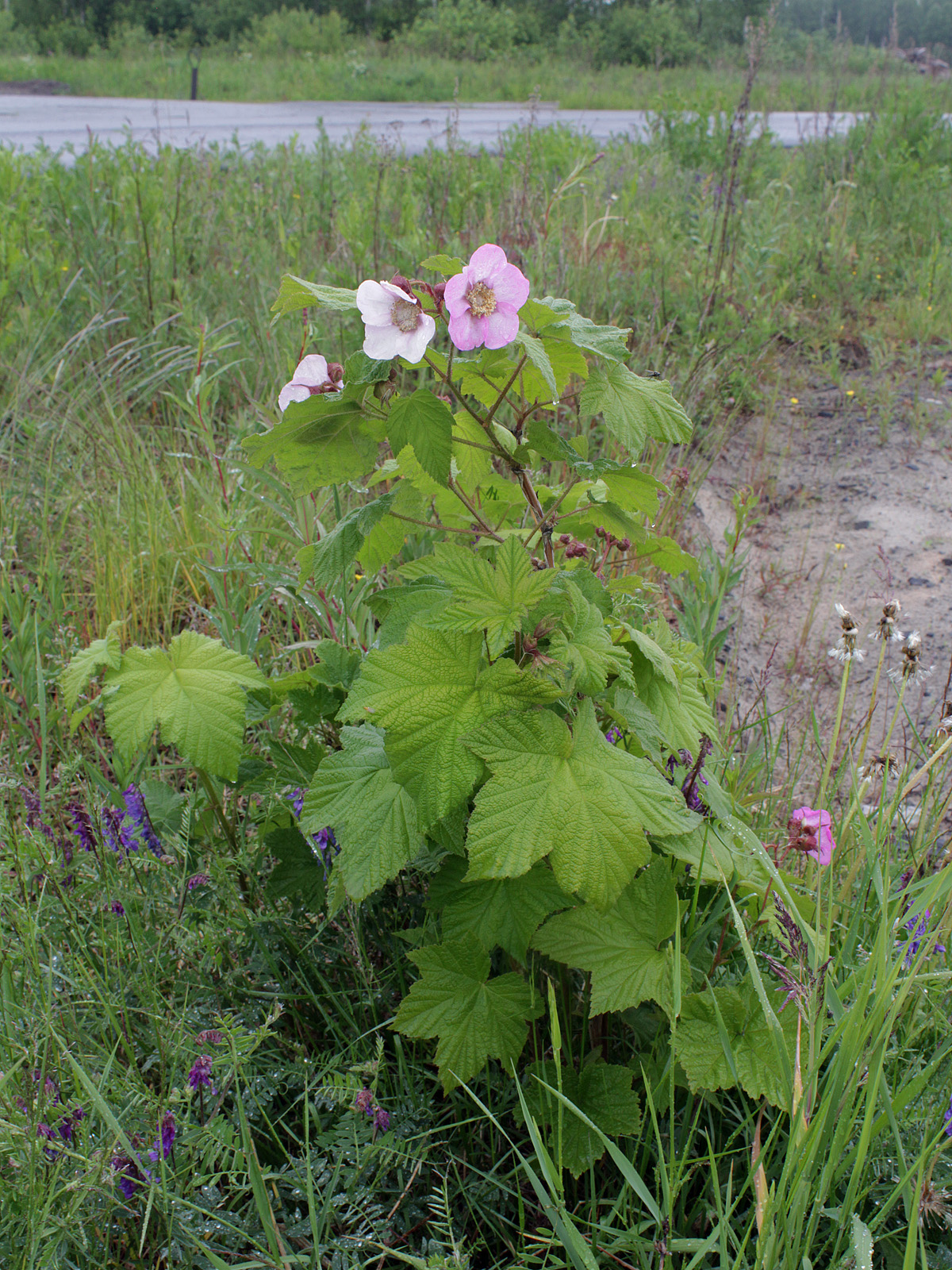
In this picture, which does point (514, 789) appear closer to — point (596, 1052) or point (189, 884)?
point (596, 1052)

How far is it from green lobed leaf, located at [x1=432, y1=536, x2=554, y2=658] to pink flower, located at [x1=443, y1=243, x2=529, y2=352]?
8.9 inches

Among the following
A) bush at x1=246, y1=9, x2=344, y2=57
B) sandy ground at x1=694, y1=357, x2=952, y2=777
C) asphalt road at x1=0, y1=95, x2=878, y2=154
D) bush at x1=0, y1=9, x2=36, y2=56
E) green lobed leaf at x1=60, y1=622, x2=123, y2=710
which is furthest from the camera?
bush at x1=0, y1=9, x2=36, y2=56

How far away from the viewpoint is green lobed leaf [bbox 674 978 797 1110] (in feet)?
3.43

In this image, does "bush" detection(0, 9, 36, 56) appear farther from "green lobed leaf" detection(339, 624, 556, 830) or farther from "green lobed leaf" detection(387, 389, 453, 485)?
"green lobed leaf" detection(339, 624, 556, 830)

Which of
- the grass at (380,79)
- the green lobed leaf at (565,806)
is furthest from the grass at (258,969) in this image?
the grass at (380,79)

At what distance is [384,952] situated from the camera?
4.79ft

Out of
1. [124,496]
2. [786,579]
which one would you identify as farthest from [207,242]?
[786,579]

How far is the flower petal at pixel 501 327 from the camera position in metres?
0.97

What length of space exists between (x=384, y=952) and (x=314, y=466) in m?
Answer: 0.83

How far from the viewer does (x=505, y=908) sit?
1.11 meters

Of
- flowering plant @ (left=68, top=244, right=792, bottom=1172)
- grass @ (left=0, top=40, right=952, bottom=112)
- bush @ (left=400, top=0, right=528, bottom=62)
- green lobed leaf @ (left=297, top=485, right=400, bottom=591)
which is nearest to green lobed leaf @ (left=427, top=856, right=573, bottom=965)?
flowering plant @ (left=68, top=244, right=792, bottom=1172)

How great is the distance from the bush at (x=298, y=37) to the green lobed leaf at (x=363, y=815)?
25743 mm

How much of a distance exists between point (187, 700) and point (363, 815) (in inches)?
13.6

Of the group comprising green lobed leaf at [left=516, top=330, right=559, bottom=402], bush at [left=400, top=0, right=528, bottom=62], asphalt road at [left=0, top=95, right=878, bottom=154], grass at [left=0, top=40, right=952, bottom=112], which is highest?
bush at [left=400, top=0, right=528, bottom=62]
